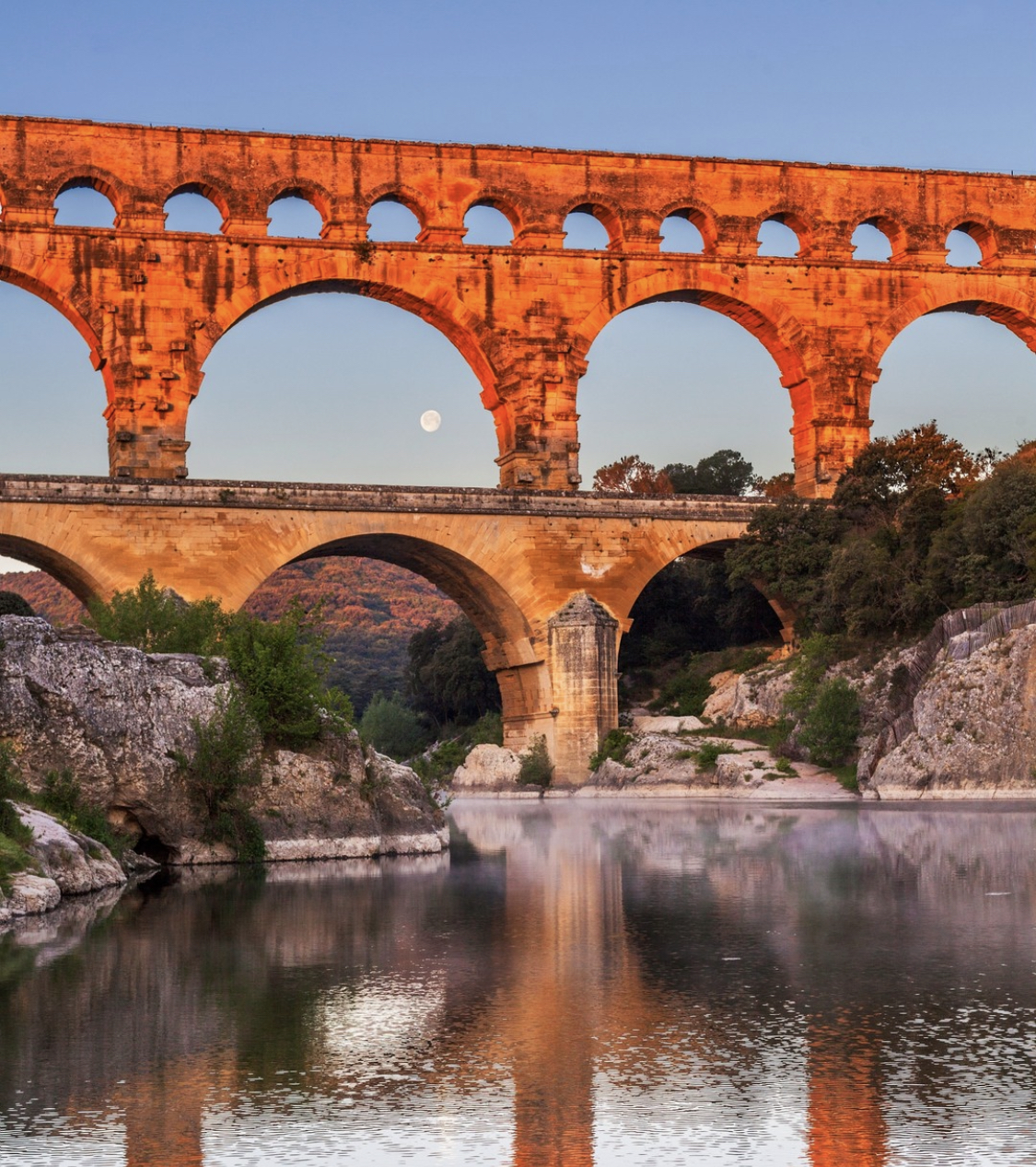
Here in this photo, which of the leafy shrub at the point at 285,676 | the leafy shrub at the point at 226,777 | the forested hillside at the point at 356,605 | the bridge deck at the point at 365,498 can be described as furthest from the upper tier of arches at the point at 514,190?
the forested hillside at the point at 356,605

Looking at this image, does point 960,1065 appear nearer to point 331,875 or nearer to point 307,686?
point 331,875

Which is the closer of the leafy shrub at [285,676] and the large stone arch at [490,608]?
the leafy shrub at [285,676]

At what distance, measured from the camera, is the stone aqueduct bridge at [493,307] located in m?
35.7

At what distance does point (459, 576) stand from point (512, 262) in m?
7.48

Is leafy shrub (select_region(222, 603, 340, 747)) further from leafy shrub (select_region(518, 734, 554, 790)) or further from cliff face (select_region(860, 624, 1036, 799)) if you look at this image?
leafy shrub (select_region(518, 734, 554, 790))

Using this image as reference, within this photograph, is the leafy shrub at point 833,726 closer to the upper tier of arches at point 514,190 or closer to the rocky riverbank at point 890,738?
the rocky riverbank at point 890,738

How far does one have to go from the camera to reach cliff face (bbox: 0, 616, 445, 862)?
51.0ft

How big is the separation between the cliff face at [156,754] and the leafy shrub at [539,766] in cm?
1928

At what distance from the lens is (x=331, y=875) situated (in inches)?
603

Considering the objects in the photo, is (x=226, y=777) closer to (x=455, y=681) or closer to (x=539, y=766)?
(x=539, y=766)

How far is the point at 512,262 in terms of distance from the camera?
3950 centimetres

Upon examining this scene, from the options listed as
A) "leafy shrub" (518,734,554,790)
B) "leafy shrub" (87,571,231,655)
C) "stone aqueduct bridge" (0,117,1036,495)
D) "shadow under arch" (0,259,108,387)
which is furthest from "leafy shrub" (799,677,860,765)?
"shadow under arch" (0,259,108,387)

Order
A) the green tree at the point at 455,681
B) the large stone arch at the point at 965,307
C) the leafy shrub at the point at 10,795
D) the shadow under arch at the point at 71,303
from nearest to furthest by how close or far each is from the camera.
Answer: the leafy shrub at the point at 10,795 → the shadow under arch at the point at 71,303 → the large stone arch at the point at 965,307 → the green tree at the point at 455,681

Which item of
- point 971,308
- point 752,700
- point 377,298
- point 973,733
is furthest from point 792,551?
point 377,298
